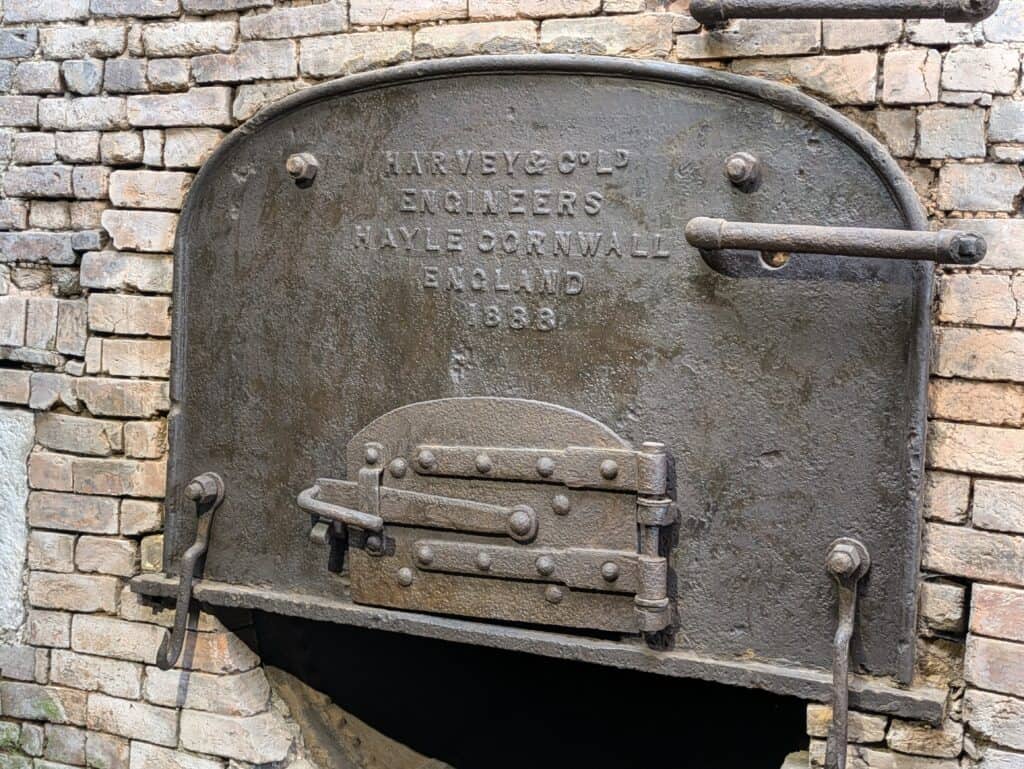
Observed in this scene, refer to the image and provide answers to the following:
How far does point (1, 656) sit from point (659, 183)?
7.08ft

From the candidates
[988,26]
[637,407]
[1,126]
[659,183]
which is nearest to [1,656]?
[1,126]

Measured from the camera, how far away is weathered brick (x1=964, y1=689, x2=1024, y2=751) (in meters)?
2.38

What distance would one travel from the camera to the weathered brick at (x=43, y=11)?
3053 mm

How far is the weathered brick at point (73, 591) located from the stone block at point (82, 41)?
4.38ft

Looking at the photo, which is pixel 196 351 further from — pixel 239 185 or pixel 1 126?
pixel 1 126

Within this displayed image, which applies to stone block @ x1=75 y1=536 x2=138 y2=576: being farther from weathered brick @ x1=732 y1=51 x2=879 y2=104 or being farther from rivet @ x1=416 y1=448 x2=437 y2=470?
weathered brick @ x1=732 y1=51 x2=879 y2=104

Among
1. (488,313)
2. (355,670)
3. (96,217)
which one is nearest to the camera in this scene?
(488,313)

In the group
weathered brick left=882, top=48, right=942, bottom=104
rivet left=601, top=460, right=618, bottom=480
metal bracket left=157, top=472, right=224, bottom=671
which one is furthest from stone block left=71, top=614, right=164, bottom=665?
weathered brick left=882, top=48, right=942, bottom=104

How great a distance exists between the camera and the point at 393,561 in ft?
9.07

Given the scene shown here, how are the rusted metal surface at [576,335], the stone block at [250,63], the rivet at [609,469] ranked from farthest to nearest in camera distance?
the stone block at [250,63] < the rivet at [609,469] < the rusted metal surface at [576,335]

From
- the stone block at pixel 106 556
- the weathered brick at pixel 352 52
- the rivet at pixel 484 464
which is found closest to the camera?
the rivet at pixel 484 464

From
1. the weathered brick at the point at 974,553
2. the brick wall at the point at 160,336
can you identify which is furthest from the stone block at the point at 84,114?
the weathered brick at the point at 974,553

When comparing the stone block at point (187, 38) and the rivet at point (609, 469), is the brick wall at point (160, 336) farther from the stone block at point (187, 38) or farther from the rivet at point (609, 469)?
the rivet at point (609, 469)

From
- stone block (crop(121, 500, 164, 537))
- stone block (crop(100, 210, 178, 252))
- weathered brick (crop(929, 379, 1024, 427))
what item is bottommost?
stone block (crop(121, 500, 164, 537))
